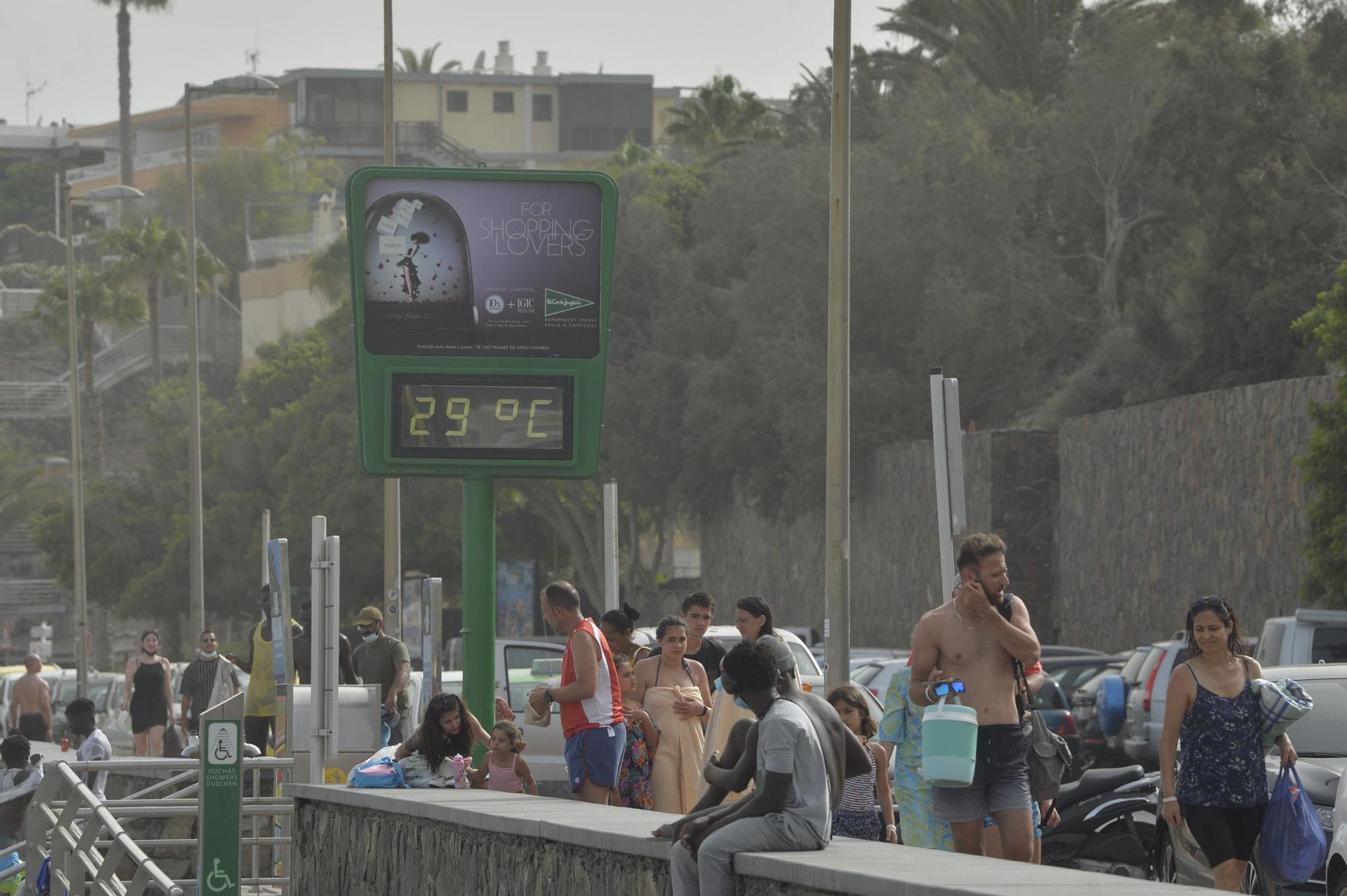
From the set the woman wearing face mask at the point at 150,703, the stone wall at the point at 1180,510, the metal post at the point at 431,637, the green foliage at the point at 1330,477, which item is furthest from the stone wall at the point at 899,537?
the metal post at the point at 431,637

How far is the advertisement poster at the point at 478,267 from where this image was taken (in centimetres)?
1278

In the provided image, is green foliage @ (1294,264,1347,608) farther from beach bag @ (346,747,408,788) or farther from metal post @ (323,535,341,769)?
beach bag @ (346,747,408,788)

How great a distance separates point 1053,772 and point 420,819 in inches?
125

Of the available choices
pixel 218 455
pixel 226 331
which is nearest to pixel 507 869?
pixel 218 455

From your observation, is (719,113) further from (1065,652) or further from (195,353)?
(1065,652)

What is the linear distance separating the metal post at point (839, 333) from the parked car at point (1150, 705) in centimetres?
295

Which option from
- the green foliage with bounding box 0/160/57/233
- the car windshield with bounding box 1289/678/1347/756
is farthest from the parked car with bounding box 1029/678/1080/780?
the green foliage with bounding box 0/160/57/233

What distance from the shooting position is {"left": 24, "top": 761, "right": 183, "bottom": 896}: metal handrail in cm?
1011

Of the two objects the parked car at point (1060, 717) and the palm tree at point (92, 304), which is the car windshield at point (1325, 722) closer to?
the parked car at point (1060, 717)

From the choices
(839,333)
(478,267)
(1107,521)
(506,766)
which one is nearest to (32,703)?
(839,333)

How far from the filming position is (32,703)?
Result: 2770cm

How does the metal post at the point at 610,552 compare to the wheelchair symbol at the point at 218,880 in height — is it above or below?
above

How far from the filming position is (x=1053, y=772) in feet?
29.2

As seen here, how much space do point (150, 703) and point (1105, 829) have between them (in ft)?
43.8
